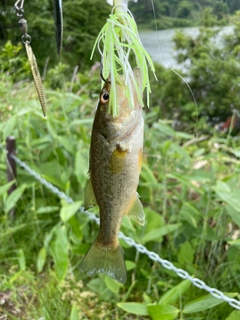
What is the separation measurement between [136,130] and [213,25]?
311 centimetres

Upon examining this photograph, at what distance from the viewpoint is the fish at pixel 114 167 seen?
0.75 meters

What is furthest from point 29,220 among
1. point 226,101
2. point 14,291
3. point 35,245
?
point 226,101

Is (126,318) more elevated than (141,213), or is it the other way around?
(141,213)

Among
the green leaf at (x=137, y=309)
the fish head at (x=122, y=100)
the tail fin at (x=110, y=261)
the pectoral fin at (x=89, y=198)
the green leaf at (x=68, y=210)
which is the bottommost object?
the green leaf at (x=137, y=309)

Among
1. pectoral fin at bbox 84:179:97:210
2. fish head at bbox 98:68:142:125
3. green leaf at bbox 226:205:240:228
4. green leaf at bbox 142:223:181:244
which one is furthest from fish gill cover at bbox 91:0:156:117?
green leaf at bbox 142:223:181:244

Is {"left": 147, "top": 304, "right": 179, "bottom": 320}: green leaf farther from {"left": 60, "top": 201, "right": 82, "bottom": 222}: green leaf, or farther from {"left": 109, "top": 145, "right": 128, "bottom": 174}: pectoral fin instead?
{"left": 109, "top": 145, "right": 128, "bottom": 174}: pectoral fin

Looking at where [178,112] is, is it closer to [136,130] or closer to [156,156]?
[156,156]

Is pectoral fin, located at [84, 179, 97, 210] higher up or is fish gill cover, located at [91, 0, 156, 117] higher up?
fish gill cover, located at [91, 0, 156, 117]

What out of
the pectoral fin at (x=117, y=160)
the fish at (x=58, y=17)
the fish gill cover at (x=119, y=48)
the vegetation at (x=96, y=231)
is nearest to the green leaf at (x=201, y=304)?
the vegetation at (x=96, y=231)

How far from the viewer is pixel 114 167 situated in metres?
0.80

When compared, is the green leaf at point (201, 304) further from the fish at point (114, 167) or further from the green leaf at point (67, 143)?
the green leaf at point (67, 143)

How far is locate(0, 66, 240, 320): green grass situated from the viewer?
1630 millimetres

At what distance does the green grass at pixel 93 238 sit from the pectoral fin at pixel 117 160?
0.69m

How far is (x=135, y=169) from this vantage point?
2.66 feet
